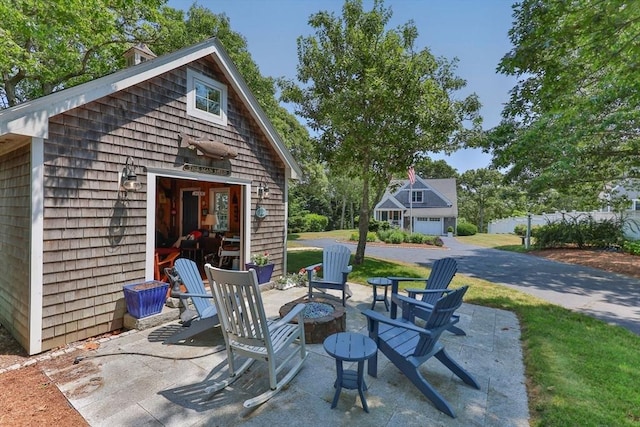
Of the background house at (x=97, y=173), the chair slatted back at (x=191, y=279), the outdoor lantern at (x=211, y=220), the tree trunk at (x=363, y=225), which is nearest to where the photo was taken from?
the background house at (x=97, y=173)

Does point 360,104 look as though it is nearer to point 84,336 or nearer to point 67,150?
point 67,150

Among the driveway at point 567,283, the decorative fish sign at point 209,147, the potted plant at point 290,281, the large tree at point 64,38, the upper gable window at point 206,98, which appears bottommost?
the driveway at point 567,283

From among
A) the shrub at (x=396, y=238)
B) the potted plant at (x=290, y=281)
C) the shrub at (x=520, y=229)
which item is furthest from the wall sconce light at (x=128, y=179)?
the shrub at (x=520, y=229)

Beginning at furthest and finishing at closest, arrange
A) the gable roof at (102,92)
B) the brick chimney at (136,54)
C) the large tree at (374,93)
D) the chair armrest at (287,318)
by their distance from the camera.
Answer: the large tree at (374,93), the brick chimney at (136,54), the gable roof at (102,92), the chair armrest at (287,318)

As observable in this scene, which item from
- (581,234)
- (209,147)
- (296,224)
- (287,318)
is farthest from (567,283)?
(296,224)

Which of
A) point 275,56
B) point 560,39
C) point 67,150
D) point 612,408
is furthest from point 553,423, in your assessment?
point 275,56

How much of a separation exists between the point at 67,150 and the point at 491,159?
12394 mm

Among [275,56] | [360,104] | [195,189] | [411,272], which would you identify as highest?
[275,56]

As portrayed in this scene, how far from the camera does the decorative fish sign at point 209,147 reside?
17.9 feet

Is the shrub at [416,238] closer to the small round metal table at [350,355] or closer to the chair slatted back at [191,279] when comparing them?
the chair slatted back at [191,279]

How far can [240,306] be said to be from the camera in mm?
2826

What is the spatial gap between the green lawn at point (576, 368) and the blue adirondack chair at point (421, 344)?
724mm

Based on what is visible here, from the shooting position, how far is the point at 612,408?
2.74m

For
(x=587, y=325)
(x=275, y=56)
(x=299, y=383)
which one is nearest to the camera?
(x=299, y=383)
